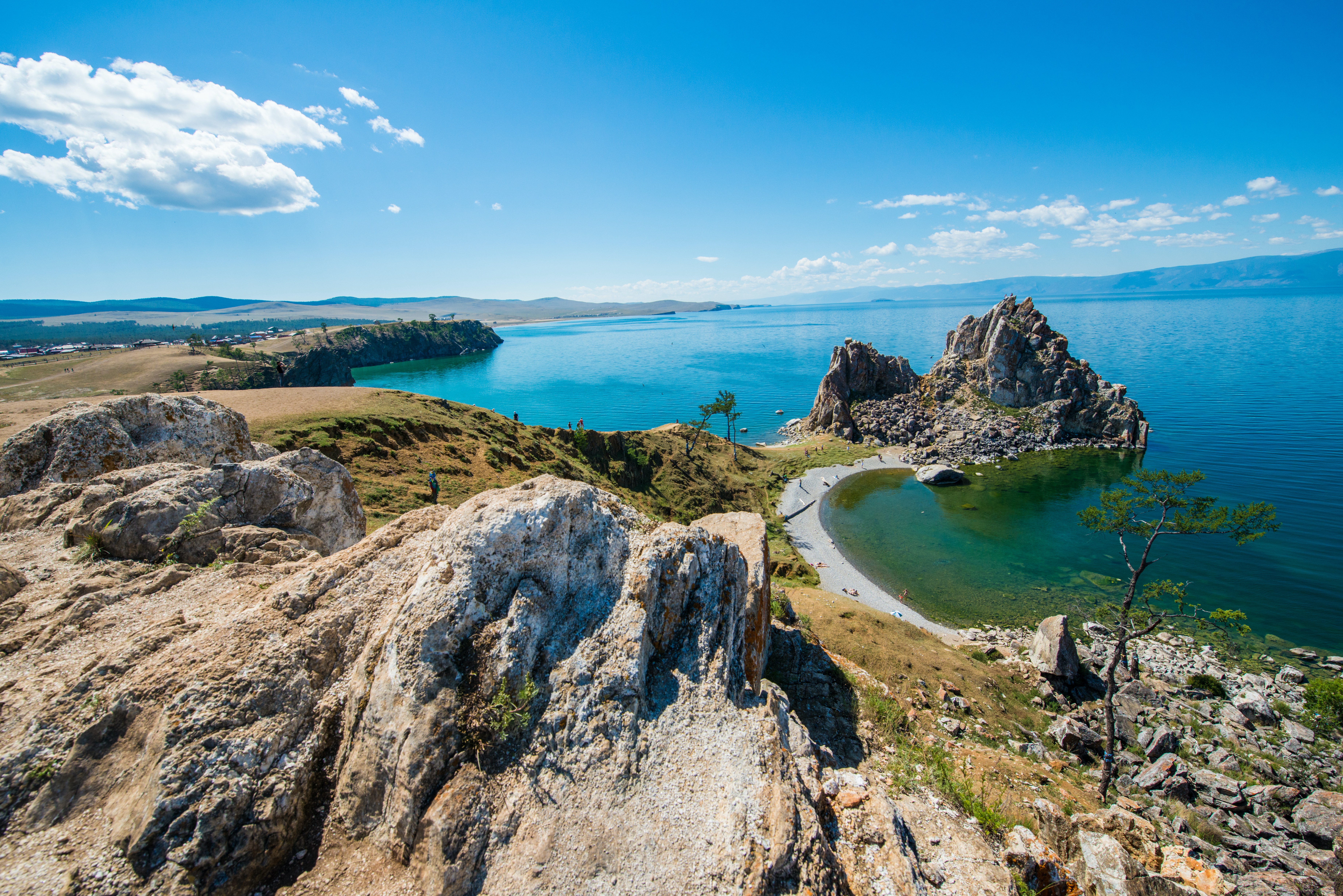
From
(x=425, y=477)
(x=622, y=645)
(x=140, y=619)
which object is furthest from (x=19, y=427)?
(x=622, y=645)

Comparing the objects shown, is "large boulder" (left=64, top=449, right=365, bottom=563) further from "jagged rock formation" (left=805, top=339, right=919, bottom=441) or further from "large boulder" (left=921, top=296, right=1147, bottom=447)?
"large boulder" (left=921, top=296, right=1147, bottom=447)

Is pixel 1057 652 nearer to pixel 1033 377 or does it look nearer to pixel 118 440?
pixel 118 440

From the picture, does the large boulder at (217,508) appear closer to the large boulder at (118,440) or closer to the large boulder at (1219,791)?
the large boulder at (118,440)

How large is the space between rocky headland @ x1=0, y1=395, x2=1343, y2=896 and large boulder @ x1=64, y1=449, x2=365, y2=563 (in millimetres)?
102

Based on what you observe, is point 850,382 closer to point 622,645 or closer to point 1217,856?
point 1217,856

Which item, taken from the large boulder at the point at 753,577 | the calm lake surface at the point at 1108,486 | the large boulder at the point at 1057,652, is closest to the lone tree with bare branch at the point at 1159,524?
the large boulder at the point at 1057,652

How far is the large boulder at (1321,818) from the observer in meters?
20.2

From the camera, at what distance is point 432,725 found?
8953 mm

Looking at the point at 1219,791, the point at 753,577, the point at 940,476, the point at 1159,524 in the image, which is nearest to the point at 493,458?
the point at 753,577

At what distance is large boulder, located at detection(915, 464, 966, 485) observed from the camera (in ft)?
237

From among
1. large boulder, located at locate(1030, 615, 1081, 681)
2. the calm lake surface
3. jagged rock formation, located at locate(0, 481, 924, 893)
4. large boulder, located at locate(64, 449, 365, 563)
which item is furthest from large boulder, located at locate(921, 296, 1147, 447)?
large boulder, located at locate(64, 449, 365, 563)

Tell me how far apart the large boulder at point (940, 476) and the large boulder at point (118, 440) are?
76703mm

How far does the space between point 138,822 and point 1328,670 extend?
196ft

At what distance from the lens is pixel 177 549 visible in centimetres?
1416
